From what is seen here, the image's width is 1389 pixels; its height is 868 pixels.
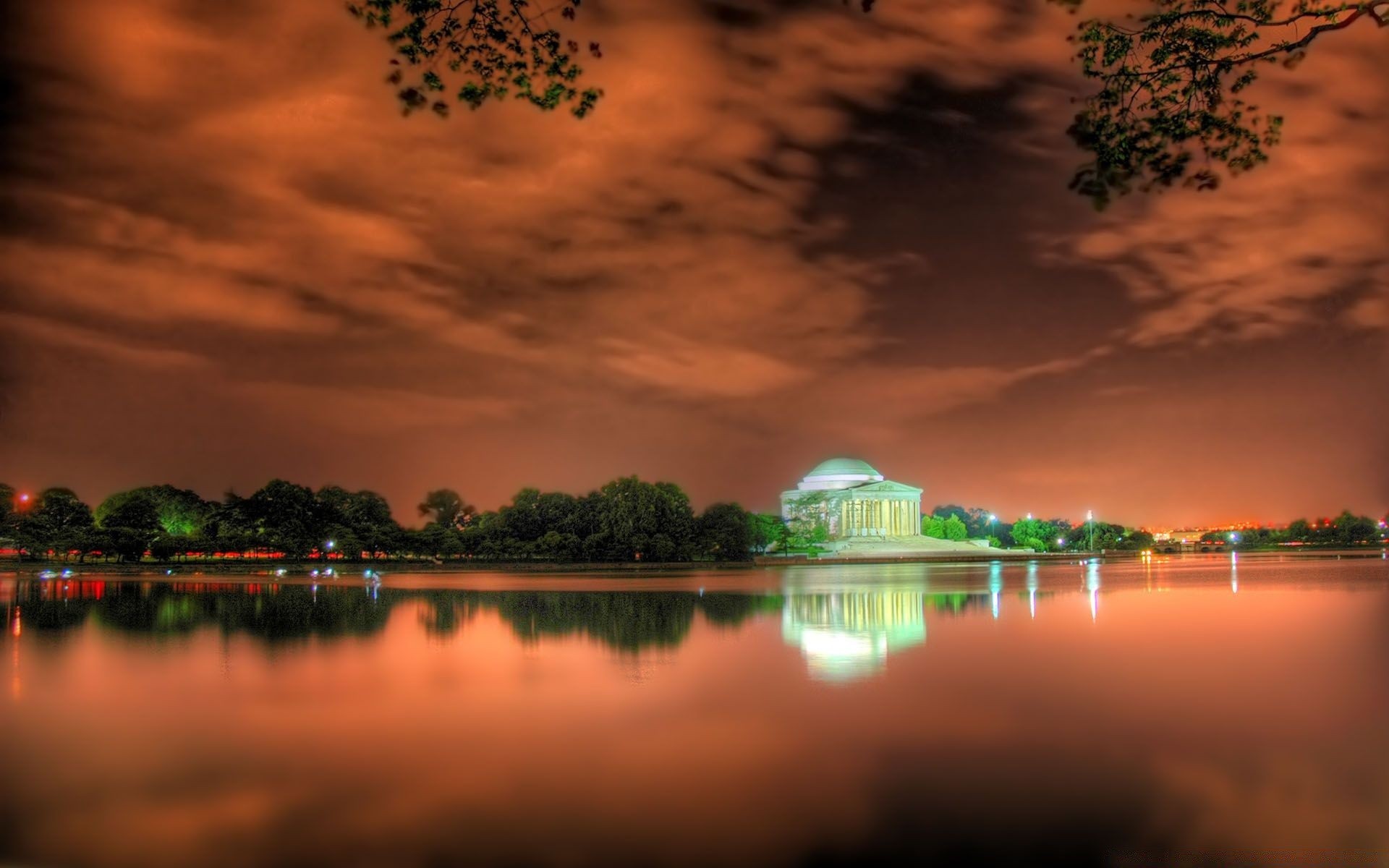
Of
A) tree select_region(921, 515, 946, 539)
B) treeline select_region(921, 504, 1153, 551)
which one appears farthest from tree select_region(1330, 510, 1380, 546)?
tree select_region(921, 515, 946, 539)

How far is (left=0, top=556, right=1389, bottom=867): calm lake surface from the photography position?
9789mm

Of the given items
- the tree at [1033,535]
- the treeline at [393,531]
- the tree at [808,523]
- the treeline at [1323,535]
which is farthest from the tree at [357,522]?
the treeline at [1323,535]

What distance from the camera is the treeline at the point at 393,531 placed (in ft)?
271

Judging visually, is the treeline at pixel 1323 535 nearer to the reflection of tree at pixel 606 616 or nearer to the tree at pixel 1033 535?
the tree at pixel 1033 535

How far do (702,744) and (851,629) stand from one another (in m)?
13.8

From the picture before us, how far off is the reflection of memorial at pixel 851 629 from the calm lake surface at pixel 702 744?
7.5 inches

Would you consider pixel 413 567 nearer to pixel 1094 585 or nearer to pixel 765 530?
pixel 765 530

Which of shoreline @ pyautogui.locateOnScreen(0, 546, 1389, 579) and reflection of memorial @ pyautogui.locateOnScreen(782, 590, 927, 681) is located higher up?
reflection of memorial @ pyautogui.locateOnScreen(782, 590, 927, 681)

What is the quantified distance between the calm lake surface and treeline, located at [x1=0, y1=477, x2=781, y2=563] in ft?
178

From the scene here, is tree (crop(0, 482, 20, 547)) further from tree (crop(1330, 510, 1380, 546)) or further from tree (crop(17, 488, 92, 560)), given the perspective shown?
tree (crop(1330, 510, 1380, 546))

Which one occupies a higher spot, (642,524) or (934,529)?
(642,524)

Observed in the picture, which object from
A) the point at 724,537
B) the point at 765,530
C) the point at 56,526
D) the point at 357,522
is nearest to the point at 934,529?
the point at 765,530

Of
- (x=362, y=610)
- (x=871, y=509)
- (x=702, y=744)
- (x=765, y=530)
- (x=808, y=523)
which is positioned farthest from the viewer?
(x=871, y=509)

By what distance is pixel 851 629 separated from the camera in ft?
87.4
